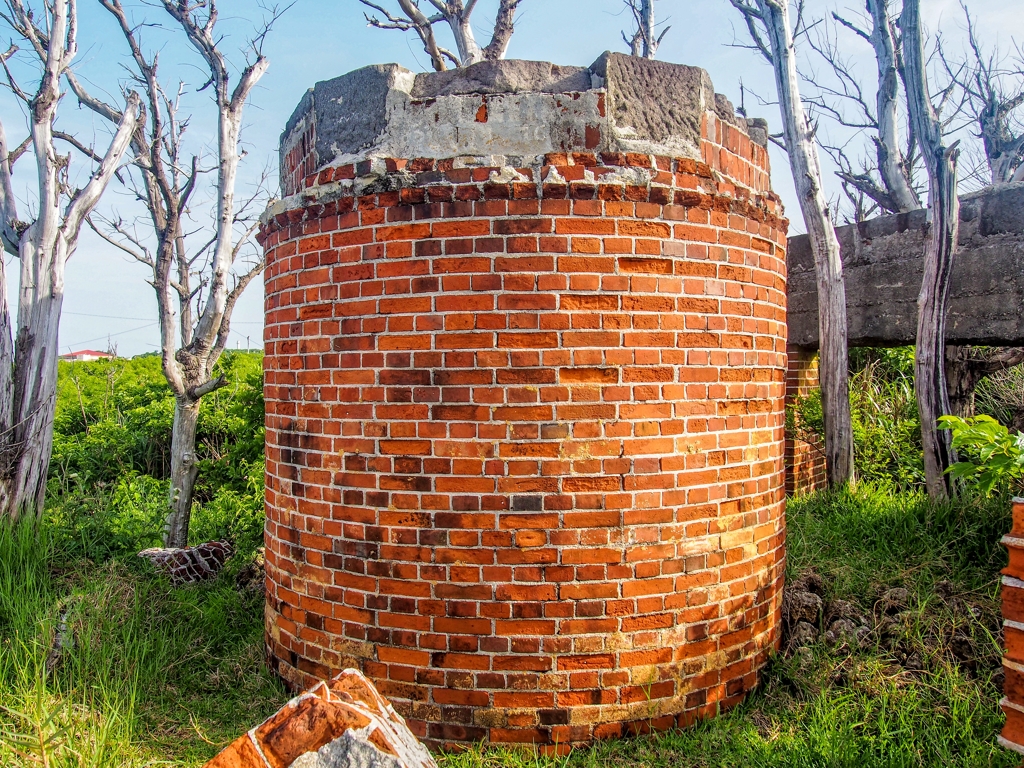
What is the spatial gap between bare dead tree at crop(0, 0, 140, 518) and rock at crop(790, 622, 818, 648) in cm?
614

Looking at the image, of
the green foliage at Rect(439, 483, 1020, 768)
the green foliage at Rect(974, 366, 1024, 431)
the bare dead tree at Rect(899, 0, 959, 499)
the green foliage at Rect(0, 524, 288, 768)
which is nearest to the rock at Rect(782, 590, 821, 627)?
the green foliage at Rect(439, 483, 1020, 768)

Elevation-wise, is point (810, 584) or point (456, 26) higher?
point (456, 26)

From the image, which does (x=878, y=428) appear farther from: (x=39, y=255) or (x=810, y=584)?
(x=39, y=255)

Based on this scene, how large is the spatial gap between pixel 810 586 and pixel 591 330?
2516 millimetres

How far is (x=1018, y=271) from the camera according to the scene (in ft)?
16.8

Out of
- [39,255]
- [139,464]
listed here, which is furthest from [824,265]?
[139,464]

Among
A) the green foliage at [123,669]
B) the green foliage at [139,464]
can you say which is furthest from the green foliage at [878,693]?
the green foliage at [139,464]

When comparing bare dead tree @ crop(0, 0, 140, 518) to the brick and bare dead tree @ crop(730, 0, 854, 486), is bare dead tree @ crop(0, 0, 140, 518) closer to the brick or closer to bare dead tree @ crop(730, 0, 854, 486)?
the brick

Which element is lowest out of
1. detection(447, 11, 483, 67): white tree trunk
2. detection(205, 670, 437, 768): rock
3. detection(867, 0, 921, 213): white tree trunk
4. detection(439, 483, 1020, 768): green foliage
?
detection(439, 483, 1020, 768): green foliage

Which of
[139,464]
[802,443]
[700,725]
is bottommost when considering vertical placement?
[700,725]

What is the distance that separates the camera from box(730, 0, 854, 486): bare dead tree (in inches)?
249

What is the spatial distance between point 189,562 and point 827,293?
6.22 m

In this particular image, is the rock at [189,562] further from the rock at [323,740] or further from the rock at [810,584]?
the rock at [810,584]

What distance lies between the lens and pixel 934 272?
212 inches
